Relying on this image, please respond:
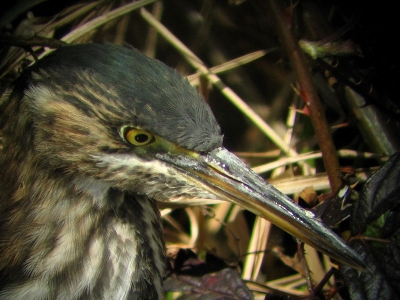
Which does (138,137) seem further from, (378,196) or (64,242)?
(378,196)

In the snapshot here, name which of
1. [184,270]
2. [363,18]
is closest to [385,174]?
[363,18]

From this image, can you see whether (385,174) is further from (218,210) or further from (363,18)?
(218,210)

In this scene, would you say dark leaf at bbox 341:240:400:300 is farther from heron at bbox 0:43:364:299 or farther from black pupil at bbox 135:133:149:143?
black pupil at bbox 135:133:149:143

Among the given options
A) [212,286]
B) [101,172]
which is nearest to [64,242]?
[101,172]

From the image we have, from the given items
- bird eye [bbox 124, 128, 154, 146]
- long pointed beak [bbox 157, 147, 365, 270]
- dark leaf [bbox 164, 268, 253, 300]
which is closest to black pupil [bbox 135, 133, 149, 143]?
bird eye [bbox 124, 128, 154, 146]

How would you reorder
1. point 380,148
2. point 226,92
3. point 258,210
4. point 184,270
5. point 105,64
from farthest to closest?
point 226,92 < point 380,148 < point 184,270 < point 258,210 < point 105,64

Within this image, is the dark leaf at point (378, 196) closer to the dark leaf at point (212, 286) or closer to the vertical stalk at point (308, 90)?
the vertical stalk at point (308, 90)
